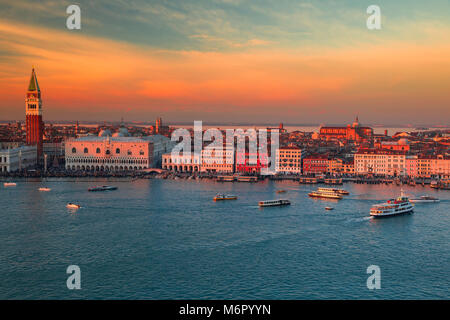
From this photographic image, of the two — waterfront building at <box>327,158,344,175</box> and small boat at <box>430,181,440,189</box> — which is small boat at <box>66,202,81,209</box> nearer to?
waterfront building at <box>327,158,344,175</box>

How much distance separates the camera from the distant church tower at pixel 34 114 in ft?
74.8

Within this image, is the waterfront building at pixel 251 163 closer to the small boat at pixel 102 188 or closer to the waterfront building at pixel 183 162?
the waterfront building at pixel 183 162

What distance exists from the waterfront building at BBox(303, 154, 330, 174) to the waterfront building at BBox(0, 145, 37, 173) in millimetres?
12507

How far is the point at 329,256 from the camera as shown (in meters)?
7.85

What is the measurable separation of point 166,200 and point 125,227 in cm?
366

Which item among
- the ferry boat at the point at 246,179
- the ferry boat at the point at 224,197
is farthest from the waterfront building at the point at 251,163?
the ferry boat at the point at 224,197

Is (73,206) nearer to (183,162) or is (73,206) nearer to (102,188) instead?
(102,188)

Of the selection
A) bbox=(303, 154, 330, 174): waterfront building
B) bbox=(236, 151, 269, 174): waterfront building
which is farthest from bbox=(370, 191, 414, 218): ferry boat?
bbox=(236, 151, 269, 174): waterfront building

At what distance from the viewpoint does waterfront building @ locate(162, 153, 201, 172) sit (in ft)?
70.4

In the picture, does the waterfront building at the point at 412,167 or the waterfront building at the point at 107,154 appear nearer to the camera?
the waterfront building at the point at 412,167

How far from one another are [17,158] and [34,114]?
2.86m

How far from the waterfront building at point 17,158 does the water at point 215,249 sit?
7.29 meters

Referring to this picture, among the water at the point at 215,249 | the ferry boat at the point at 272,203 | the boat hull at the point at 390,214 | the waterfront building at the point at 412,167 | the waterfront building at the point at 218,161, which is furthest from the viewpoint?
the waterfront building at the point at 218,161
